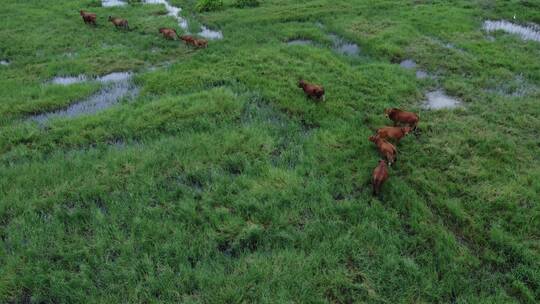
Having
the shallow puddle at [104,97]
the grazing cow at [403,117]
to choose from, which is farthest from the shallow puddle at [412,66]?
the shallow puddle at [104,97]

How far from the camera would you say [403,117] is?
9.41 meters

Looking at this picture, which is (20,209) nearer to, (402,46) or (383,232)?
(383,232)

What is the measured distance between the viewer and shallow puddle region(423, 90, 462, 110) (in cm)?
1059

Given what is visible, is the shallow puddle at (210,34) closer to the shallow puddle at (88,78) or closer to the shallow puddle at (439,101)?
the shallow puddle at (88,78)

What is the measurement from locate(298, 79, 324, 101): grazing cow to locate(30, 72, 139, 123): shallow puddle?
16.6 ft

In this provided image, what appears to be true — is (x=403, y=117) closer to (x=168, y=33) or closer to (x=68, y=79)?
(x=168, y=33)

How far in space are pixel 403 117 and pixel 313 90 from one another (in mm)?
2611

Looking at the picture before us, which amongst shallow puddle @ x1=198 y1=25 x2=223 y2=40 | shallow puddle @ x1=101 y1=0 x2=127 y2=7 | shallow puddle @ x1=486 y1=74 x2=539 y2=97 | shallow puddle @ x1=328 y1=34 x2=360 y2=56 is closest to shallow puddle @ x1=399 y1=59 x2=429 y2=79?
shallow puddle @ x1=328 y1=34 x2=360 y2=56

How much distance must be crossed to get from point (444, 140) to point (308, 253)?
185 inches

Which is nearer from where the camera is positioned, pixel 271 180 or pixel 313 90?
pixel 271 180

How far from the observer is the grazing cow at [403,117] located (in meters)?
9.31

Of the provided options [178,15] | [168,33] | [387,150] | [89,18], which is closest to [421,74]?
[387,150]

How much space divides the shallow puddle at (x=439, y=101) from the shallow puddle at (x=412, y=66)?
116 cm

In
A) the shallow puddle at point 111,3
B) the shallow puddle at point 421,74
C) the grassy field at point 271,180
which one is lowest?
the grassy field at point 271,180
